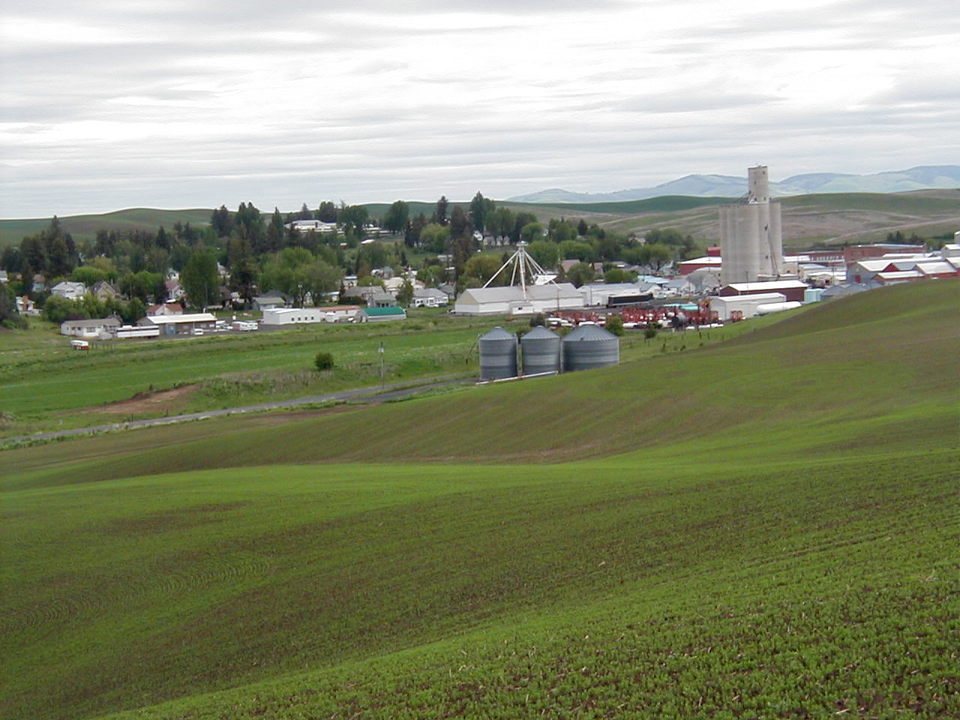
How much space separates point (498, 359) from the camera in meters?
57.0

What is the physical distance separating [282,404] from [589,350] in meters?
14.9

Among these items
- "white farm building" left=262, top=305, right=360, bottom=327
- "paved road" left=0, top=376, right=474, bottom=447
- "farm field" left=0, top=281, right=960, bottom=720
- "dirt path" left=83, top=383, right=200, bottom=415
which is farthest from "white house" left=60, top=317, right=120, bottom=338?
"farm field" left=0, top=281, right=960, bottom=720

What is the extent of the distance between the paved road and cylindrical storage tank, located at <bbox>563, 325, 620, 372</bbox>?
517 centimetres

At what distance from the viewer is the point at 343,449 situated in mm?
35531

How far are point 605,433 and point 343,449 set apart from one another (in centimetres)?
807

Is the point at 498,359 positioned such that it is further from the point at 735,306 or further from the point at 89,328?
the point at 89,328

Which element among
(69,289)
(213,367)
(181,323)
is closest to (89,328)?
(181,323)

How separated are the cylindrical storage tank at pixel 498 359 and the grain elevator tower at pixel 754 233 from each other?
61219 mm

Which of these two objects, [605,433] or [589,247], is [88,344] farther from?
[589,247]

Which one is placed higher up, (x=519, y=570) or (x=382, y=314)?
(x=519, y=570)

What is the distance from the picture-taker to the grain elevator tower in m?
113

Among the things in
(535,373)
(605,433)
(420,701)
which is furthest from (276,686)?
(535,373)

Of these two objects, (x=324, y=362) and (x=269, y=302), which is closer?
(x=324, y=362)

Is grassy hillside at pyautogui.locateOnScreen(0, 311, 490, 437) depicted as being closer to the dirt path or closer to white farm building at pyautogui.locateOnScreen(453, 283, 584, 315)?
the dirt path
